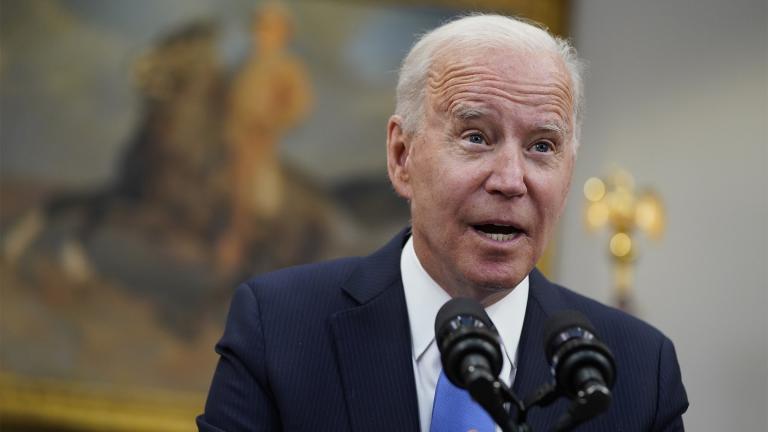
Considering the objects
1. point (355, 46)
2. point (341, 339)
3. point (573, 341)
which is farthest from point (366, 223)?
point (573, 341)

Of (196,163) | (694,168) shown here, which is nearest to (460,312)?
(694,168)

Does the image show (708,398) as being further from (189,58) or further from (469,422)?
(469,422)

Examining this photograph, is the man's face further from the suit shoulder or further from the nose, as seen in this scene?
the suit shoulder

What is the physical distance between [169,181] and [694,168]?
3650 mm

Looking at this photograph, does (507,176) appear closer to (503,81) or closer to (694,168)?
(503,81)

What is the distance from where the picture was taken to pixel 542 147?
8.36 ft

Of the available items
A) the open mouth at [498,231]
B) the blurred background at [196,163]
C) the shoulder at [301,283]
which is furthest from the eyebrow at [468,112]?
the blurred background at [196,163]

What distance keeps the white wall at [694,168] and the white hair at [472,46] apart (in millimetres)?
5489

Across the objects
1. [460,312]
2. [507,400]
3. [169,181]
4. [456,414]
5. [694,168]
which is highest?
[460,312]

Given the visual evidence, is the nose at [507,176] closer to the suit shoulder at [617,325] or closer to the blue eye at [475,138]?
the blue eye at [475,138]

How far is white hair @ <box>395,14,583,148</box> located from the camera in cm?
259

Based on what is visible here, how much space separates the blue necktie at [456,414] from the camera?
248 centimetres

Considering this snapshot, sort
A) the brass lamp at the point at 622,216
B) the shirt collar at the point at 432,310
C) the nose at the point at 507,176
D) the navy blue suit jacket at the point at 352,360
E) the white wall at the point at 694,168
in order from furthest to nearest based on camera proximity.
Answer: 1. the white wall at the point at 694,168
2. the brass lamp at the point at 622,216
3. the shirt collar at the point at 432,310
4. the navy blue suit jacket at the point at 352,360
5. the nose at the point at 507,176

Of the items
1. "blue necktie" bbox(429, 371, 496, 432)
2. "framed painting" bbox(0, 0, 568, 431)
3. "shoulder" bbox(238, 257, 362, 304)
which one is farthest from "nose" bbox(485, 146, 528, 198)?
"framed painting" bbox(0, 0, 568, 431)
